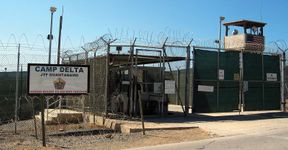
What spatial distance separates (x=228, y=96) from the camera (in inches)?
811

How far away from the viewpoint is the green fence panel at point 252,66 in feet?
69.5

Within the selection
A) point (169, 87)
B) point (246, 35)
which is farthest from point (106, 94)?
point (246, 35)

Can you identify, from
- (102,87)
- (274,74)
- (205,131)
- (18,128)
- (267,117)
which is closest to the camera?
(205,131)

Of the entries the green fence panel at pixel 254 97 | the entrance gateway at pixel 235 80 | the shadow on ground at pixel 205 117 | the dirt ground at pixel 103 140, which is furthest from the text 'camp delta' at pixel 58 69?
the green fence panel at pixel 254 97

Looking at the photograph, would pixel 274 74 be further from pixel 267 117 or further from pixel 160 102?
pixel 160 102

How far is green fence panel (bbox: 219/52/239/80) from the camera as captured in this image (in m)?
20.4

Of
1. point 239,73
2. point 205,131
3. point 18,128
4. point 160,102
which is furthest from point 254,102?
point 18,128

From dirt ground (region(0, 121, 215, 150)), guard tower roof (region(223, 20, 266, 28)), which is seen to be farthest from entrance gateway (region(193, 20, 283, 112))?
guard tower roof (region(223, 20, 266, 28))

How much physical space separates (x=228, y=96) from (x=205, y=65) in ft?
6.60

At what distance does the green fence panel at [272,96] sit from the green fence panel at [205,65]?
362 cm

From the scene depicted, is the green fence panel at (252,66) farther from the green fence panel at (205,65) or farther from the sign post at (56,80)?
the sign post at (56,80)

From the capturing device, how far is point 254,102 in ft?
71.1

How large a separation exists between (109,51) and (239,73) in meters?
6.99

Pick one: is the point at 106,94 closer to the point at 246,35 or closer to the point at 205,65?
the point at 205,65
